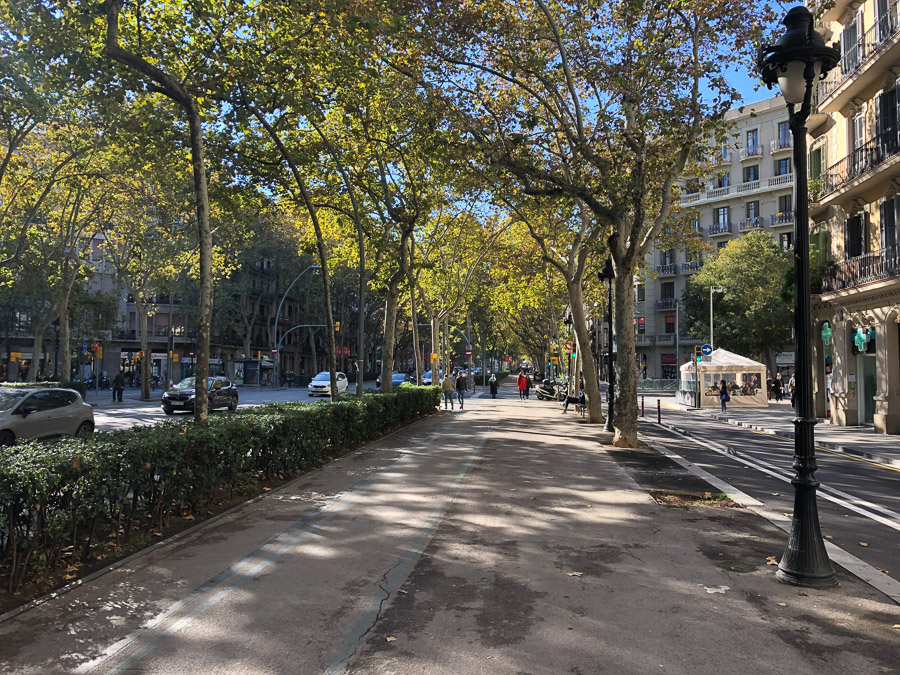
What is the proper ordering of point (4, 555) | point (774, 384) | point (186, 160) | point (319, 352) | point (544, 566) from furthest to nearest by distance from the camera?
1. point (319, 352)
2. point (774, 384)
3. point (186, 160)
4. point (544, 566)
5. point (4, 555)

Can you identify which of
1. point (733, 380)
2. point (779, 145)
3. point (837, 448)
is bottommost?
point (837, 448)

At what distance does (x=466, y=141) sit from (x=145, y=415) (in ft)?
56.8

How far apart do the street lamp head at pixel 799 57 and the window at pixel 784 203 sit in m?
53.4

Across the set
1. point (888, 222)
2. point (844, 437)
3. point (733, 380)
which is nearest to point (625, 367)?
point (844, 437)

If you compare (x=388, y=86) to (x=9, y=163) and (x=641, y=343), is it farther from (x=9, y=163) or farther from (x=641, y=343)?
(x=641, y=343)

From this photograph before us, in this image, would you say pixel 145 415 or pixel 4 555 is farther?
pixel 145 415

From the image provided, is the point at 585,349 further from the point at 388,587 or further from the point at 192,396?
the point at 388,587

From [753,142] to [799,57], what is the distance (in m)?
57.3

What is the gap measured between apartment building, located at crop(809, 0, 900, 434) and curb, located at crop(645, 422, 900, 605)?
33.7 feet

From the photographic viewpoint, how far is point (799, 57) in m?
5.63

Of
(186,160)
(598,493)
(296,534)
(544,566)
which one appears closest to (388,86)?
(186,160)

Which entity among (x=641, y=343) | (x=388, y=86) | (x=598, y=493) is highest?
(x=388, y=86)

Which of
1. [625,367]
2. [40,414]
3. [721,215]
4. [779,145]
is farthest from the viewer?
[721,215]

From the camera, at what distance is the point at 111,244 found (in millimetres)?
29641
